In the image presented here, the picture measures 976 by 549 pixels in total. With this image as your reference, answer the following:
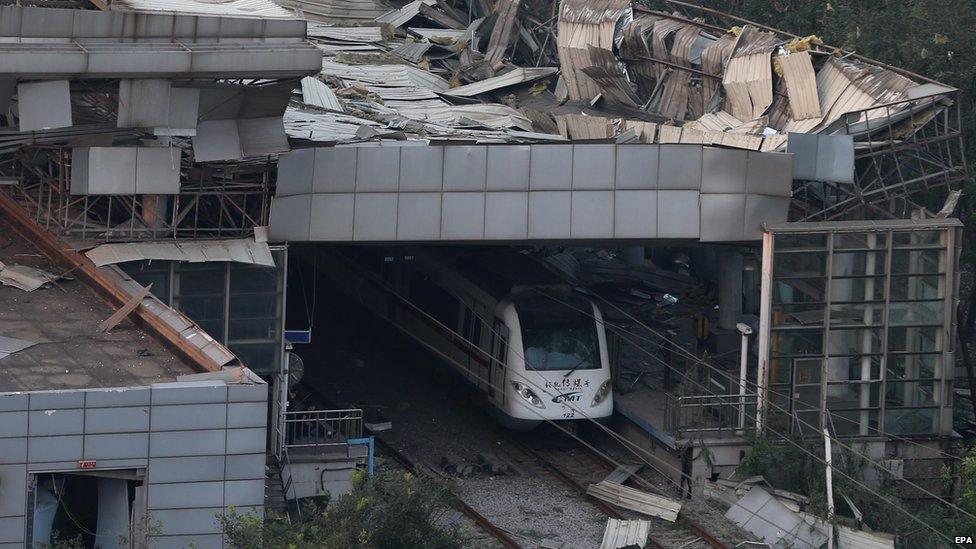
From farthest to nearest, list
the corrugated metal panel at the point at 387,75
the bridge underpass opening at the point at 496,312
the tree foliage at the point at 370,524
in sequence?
1. the corrugated metal panel at the point at 387,75
2. the bridge underpass opening at the point at 496,312
3. the tree foliage at the point at 370,524

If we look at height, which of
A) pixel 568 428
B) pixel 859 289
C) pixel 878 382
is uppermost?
pixel 859 289

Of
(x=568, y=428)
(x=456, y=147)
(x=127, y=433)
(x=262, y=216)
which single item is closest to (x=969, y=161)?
(x=568, y=428)

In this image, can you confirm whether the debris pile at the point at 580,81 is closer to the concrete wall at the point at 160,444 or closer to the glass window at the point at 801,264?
the glass window at the point at 801,264

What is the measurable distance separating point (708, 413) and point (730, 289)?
150 inches

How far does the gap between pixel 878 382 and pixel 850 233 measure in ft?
8.02

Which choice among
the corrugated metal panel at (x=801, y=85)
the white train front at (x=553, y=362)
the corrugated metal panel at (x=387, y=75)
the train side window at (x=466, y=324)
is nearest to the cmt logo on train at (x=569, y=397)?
the white train front at (x=553, y=362)

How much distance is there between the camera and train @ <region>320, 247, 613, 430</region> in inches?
925

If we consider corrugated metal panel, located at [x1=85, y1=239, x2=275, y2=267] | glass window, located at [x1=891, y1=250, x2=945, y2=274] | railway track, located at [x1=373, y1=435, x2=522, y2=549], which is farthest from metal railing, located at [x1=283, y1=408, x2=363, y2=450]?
glass window, located at [x1=891, y1=250, x2=945, y2=274]

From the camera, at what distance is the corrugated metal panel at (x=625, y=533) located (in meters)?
19.9

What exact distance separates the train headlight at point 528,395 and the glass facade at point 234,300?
4.56m

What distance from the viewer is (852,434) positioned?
22062mm

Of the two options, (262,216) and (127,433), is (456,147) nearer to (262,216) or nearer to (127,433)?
(262,216)

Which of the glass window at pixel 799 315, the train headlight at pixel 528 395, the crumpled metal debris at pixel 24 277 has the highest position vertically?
the crumpled metal debris at pixel 24 277

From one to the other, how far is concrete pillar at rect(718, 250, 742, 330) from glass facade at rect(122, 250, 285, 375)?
897 cm
